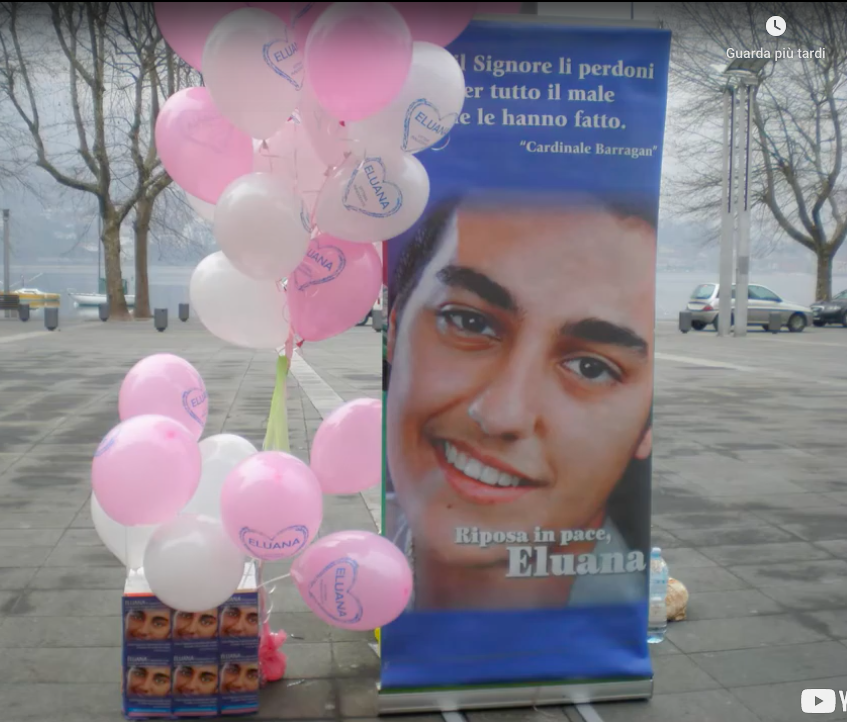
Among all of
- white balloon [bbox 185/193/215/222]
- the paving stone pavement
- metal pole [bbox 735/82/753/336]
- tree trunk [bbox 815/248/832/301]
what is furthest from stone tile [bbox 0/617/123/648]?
tree trunk [bbox 815/248/832/301]

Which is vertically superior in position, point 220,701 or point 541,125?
point 541,125

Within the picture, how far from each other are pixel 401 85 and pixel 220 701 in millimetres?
2371

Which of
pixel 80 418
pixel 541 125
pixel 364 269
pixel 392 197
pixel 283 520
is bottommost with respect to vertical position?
pixel 80 418

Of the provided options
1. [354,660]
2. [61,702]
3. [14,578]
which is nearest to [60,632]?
[61,702]

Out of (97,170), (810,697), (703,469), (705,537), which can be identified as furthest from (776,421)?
(97,170)

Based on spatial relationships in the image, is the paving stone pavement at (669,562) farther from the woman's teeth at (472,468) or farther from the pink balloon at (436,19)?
the pink balloon at (436,19)

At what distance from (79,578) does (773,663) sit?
3620mm

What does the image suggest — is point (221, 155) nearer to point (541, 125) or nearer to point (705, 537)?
point (541, 125)

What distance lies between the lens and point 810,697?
3.81 metres

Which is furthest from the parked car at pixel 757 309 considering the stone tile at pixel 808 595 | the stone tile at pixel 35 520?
the stone tile at pixel 35 520

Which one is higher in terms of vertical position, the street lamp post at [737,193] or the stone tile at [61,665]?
the street lamp post at [737,193]

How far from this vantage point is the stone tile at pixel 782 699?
3686mm

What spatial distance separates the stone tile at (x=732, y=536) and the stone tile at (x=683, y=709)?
87.7 inches

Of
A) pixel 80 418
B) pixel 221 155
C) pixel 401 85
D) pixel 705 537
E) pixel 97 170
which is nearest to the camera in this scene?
pixel 401 85
